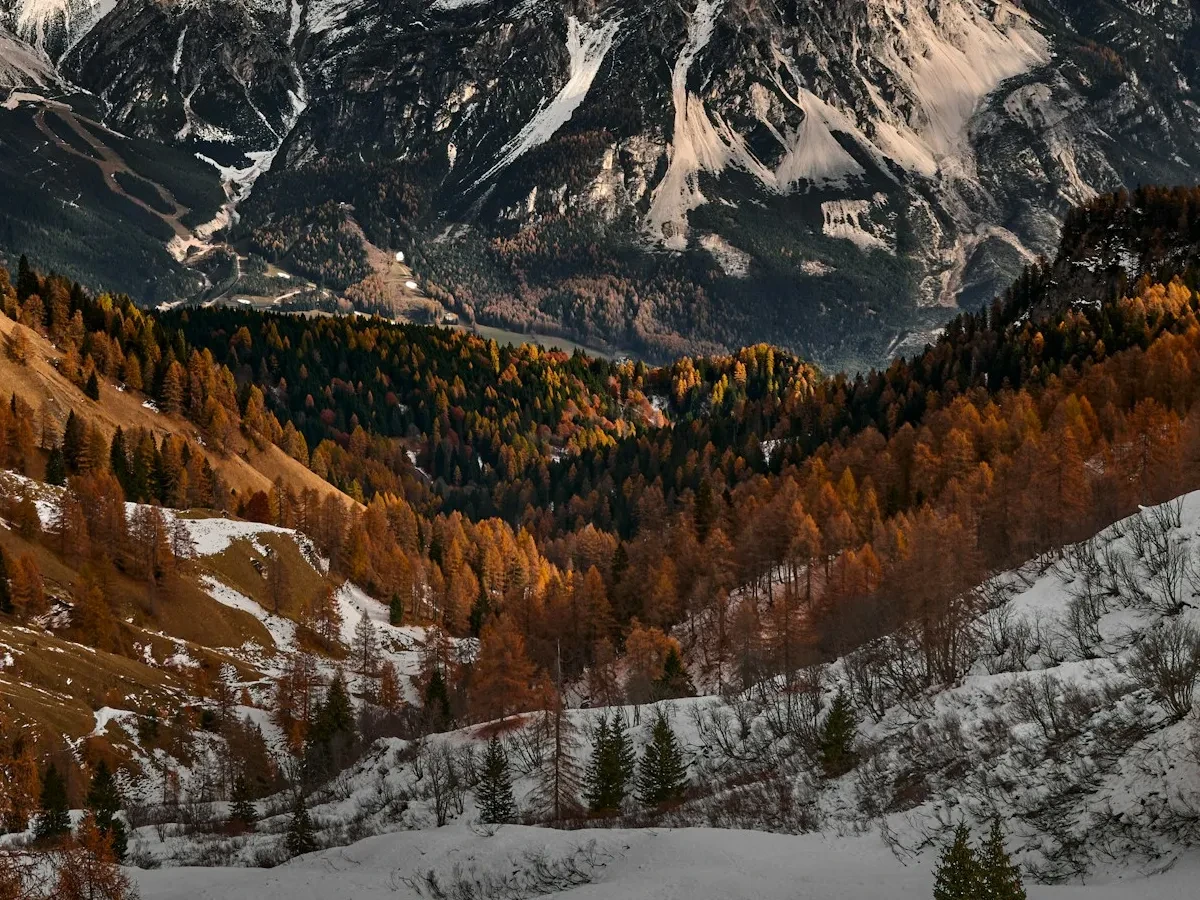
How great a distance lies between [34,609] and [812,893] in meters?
107

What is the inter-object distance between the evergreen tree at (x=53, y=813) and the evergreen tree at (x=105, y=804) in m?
2.10

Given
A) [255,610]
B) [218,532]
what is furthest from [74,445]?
[255,610]

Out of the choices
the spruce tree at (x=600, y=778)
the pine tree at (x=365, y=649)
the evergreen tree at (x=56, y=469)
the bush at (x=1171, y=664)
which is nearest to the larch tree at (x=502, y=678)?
the pine tree at (x=365, y=649)

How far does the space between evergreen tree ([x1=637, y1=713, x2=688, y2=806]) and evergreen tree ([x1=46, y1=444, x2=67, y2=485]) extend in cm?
11219

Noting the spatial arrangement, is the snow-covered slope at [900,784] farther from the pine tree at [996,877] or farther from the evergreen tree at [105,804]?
the pine tree at [996,877]

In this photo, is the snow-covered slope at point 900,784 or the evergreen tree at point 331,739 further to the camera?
the evergreen tree at point 331,739

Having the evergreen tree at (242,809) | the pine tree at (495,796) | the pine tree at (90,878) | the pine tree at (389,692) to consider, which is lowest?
the pine tree at (90,878)

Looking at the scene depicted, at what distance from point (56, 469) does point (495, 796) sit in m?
108

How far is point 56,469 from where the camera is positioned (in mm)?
166125

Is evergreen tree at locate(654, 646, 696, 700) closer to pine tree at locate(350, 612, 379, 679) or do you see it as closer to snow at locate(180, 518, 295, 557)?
pine tree at locate(350, 612, 379, 679)

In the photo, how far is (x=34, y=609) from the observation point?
437 feet

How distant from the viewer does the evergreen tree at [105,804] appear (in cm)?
8947

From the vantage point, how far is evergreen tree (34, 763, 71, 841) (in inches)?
3616

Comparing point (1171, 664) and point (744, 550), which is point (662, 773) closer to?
point (1171, 664)
